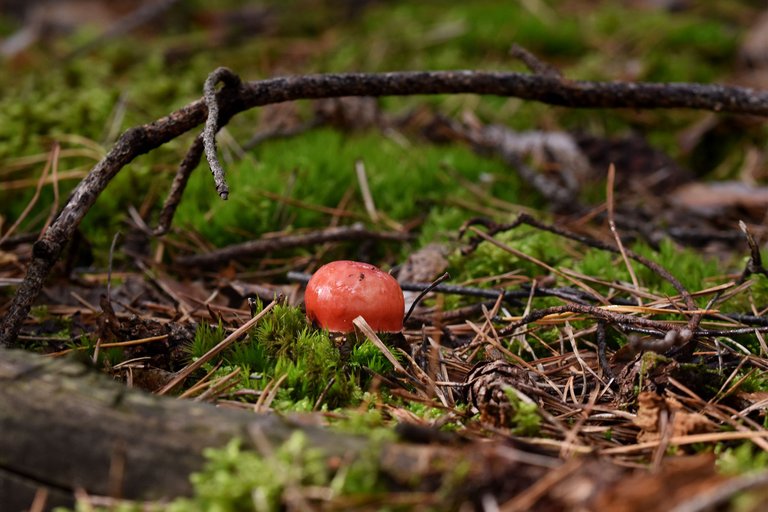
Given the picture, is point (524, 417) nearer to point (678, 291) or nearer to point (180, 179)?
point (678, 291)

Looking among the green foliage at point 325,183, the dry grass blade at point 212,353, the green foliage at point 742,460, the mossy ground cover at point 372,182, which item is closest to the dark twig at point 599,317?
the mossy ground cover at point 372,182

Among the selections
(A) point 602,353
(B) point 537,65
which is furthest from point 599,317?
(B) point 537,65

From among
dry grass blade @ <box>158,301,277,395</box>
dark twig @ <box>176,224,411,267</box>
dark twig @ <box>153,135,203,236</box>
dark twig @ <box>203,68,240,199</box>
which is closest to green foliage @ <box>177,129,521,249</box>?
dark twig @ <box>176,224,411,267</box>

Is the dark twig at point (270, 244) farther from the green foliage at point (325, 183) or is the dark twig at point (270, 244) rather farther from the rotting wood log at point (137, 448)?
the rotting wood log at point (137, 448)

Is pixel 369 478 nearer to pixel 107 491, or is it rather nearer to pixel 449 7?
pixel 107 491

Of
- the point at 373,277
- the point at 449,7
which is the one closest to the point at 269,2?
the point at 449,7

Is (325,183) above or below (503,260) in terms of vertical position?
above
